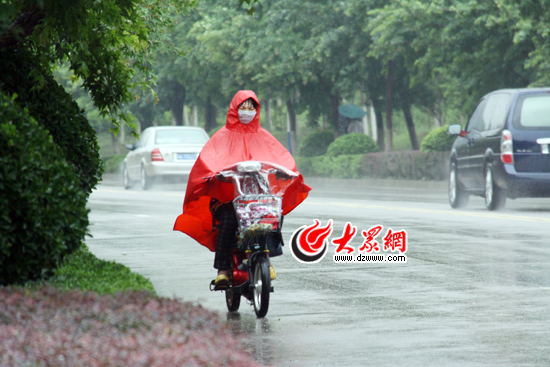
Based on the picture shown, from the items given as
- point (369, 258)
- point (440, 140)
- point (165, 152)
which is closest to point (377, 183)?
point (440, 140)

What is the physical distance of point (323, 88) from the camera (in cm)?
3859

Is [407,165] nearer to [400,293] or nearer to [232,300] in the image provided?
[400,293]

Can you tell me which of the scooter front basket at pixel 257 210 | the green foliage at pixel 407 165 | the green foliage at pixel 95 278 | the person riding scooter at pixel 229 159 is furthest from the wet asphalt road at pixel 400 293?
the green foliage at pixel 407 165

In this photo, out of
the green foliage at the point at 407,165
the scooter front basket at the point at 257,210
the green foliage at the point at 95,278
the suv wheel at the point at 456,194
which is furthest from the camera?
the green foliage at the point at 407,165

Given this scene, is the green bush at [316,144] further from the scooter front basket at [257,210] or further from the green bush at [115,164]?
the scooter front basket at [257,210]

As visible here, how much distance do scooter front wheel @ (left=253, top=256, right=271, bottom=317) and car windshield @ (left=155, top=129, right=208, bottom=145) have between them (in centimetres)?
1982

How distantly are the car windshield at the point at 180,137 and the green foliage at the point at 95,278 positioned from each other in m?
18.5

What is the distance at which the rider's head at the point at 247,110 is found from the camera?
23.1 feet

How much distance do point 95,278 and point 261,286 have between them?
121 centimetres

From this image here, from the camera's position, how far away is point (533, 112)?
613 inches

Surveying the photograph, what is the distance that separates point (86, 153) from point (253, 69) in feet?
96.5

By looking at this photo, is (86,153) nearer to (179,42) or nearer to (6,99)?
(6,99)

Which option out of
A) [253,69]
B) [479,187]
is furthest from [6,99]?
[253,69]

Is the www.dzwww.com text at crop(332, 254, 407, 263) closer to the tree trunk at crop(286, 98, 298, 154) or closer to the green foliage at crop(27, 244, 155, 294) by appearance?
the green foliage at crop(27, 244, 155, 294)
